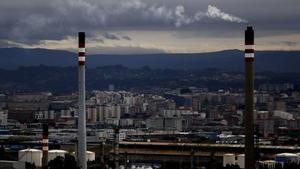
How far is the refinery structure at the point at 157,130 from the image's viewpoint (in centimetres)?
Result: 3036

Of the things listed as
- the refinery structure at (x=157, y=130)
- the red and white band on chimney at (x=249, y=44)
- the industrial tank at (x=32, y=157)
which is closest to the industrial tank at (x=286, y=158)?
the refinery structure at (x=157, y=130)

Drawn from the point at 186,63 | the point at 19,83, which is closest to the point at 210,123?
the point at 19,83

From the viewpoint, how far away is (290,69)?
128 m

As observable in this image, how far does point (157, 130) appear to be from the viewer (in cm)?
7119

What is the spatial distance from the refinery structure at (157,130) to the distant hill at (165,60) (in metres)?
27.6

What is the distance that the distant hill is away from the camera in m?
134

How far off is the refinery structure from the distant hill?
2762 centimetres

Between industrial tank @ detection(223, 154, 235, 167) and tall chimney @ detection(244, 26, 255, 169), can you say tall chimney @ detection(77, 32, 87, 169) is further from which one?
industrial tank @ detection(223, 154, 235, 167)

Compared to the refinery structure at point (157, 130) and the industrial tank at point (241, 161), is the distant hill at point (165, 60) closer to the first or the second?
the refinery structure at point (157, 130)

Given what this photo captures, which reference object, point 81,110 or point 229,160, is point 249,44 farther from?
point 229,160

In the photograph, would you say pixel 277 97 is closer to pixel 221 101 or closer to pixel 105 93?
pixel 221 101

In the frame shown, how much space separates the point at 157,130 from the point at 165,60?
297 feet

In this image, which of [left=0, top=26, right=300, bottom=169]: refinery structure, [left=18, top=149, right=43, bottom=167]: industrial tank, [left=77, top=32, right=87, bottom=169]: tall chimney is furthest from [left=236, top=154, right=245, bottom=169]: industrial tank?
[left=18, top=149, right=43, bottom=167]: industrial tank

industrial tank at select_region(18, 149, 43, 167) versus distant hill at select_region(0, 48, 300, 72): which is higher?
distant hill at select_region(0, 48, 300, 72)
